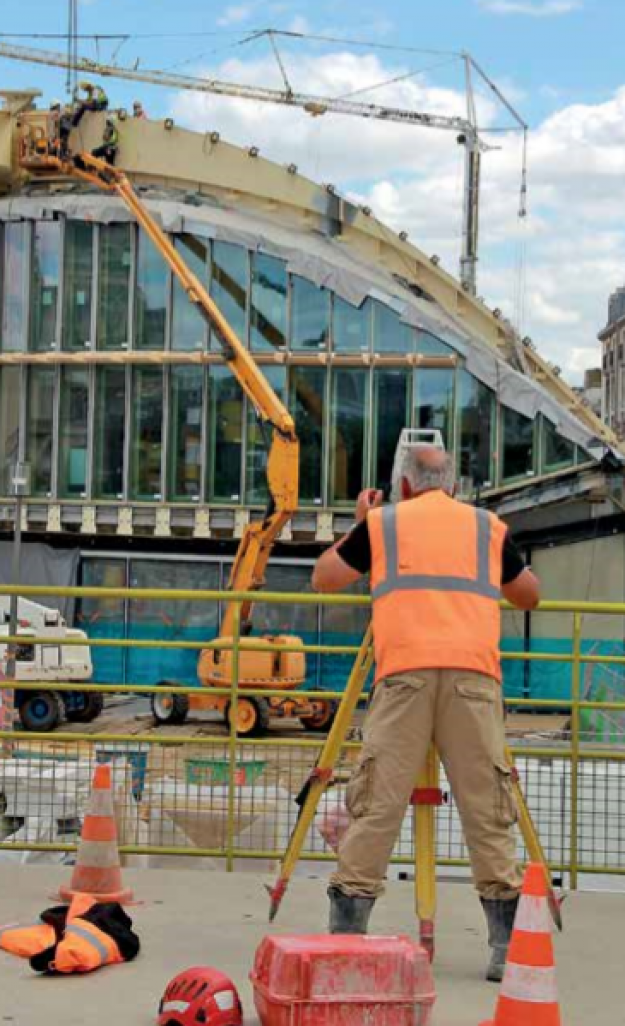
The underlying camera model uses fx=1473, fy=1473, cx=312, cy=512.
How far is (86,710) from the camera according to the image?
2588cm

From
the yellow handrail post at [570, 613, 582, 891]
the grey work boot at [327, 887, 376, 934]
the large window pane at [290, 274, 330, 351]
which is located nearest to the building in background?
the large window pane at [290, 274, 330, 351]

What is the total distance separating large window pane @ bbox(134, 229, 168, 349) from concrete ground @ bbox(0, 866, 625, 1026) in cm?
2833

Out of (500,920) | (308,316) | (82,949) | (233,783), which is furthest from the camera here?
(308,316)

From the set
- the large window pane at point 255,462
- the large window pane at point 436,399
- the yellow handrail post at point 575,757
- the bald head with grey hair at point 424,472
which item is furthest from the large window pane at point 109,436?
the bald head with grey hair at point 424,472

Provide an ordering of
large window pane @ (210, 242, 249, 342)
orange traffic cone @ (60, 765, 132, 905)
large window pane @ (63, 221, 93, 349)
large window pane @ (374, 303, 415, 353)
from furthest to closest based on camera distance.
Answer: large window pane @ (63, 221, 93, 349)
large window pane @ (210, 242, 249, 342)
large window pane @ (374, 303, 415, 353)
orange traffic cone @ (60, 765, 132, 905)

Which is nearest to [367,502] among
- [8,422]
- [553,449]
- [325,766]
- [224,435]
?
[325,766]

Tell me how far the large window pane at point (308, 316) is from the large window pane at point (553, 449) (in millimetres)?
5501

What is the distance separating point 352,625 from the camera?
110 feet

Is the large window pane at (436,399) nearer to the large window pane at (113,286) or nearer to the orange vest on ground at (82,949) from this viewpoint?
the large window pane at (113,286)

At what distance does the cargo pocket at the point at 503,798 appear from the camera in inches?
209

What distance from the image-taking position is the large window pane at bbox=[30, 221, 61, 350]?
35.6 metres

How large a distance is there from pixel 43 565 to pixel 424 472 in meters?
31.0

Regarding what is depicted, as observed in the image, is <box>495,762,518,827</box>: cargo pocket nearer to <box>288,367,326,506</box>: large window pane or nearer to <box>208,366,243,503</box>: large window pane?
<box>288,367,326,506</box>: large window pane

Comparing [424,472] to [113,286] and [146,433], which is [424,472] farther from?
[113,286]
